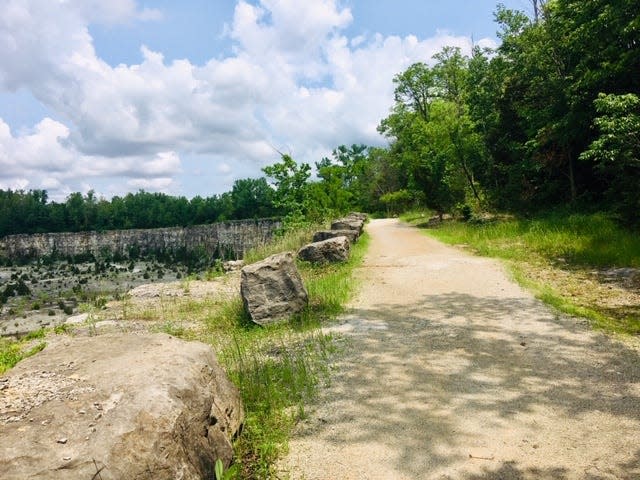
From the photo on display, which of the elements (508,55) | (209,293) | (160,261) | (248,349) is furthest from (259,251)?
(160,261)

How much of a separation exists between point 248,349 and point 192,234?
62128 millimetres

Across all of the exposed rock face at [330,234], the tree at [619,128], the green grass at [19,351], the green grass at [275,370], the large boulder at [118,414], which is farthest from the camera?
the exposed rock face at [330,234]

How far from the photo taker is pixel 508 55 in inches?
845

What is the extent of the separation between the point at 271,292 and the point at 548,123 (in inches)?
569

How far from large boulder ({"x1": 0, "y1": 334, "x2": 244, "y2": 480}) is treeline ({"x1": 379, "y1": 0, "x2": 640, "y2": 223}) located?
1092 cm

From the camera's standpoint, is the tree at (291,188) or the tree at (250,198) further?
the tree at (250,198)

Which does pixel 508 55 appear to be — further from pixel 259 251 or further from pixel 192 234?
pixel 192 234

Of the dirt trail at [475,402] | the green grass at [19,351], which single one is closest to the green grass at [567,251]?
the dirt trail at [475,402]

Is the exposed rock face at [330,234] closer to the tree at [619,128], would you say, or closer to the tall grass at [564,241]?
the tall grass at [564,241]

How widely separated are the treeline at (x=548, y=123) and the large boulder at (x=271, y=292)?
8.20m

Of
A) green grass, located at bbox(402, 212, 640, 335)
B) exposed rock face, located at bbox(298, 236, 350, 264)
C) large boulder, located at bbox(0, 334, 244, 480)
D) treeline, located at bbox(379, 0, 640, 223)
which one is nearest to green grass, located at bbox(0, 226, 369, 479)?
large boulder, located at bbox(0, 334, 244, 480)

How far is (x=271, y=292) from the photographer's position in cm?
791

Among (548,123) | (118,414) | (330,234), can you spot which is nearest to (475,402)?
(118,414)

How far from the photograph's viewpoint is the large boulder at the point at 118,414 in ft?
7.95
